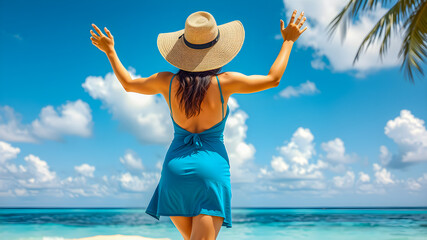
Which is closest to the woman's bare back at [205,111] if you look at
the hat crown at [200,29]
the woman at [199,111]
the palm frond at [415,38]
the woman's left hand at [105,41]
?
the woman at [199,111]

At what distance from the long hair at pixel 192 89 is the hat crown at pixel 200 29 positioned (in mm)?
186

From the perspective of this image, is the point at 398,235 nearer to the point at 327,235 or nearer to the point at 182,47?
the point at 327,235

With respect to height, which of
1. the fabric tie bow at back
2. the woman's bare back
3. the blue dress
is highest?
the woman's bare back

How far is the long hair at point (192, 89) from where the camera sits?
1.74 metres

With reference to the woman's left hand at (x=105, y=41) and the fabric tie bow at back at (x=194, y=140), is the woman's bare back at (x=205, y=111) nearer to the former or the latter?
the fabric tie bow at back at (x=194, y=140)

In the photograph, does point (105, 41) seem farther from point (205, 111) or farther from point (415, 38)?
point (415, 38)

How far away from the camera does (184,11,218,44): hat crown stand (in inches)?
72.9

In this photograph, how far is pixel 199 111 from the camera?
5.80ft

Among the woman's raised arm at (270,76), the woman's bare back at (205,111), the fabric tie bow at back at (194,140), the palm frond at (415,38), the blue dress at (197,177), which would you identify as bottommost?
the blue dress at (197,177)

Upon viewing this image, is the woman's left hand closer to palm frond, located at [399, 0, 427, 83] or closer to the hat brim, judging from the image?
the hat brim

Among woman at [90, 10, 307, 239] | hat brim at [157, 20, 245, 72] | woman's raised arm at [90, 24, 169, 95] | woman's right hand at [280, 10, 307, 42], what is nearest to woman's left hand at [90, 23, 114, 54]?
woman's raised arm at [90, 24, 169, 95]

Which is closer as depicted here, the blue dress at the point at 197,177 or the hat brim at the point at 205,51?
the blue dress at the point at 197,177

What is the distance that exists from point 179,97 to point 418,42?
579cm

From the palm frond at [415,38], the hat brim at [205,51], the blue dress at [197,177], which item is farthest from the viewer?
the palm frond at [415,38]
